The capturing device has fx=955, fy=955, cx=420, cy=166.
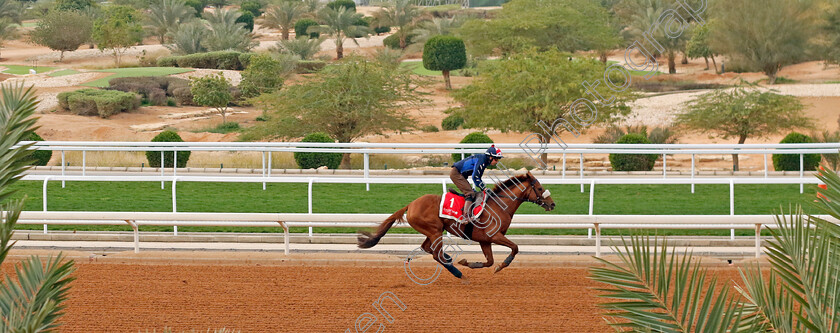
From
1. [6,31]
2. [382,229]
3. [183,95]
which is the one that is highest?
[6,31]

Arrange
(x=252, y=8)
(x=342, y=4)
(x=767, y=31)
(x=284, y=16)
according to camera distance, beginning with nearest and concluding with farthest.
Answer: (x=767, y=31) → (x=284, y=16) → (x=342, y=4) → (x=252, y=8)

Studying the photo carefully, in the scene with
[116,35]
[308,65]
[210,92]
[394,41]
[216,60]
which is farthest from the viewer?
[394,41]

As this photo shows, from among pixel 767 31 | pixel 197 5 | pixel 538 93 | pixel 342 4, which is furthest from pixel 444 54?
pixel 197 5

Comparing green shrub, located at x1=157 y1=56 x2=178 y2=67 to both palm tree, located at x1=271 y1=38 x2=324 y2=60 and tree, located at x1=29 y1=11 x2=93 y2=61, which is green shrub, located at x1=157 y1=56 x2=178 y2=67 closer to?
palm tree, located at x1=271 y1=38 x2=324 y2=60

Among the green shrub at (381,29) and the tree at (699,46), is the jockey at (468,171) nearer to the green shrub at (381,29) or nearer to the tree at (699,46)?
the tree at (699,46)

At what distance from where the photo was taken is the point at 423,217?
8312 millimetres

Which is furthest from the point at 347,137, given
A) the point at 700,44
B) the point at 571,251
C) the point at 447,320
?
the point at 700,44

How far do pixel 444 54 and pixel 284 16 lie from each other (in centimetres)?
1636

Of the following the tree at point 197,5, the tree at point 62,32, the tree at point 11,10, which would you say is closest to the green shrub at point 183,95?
the tree at point 62,32

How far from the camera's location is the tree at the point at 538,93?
23594mm

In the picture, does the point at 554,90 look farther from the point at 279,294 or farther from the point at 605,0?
the point at 605,0

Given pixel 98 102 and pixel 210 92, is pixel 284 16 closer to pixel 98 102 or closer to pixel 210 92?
pixel 98 102

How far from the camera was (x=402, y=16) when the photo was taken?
55.4m

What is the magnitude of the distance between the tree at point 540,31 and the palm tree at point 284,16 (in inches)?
532
